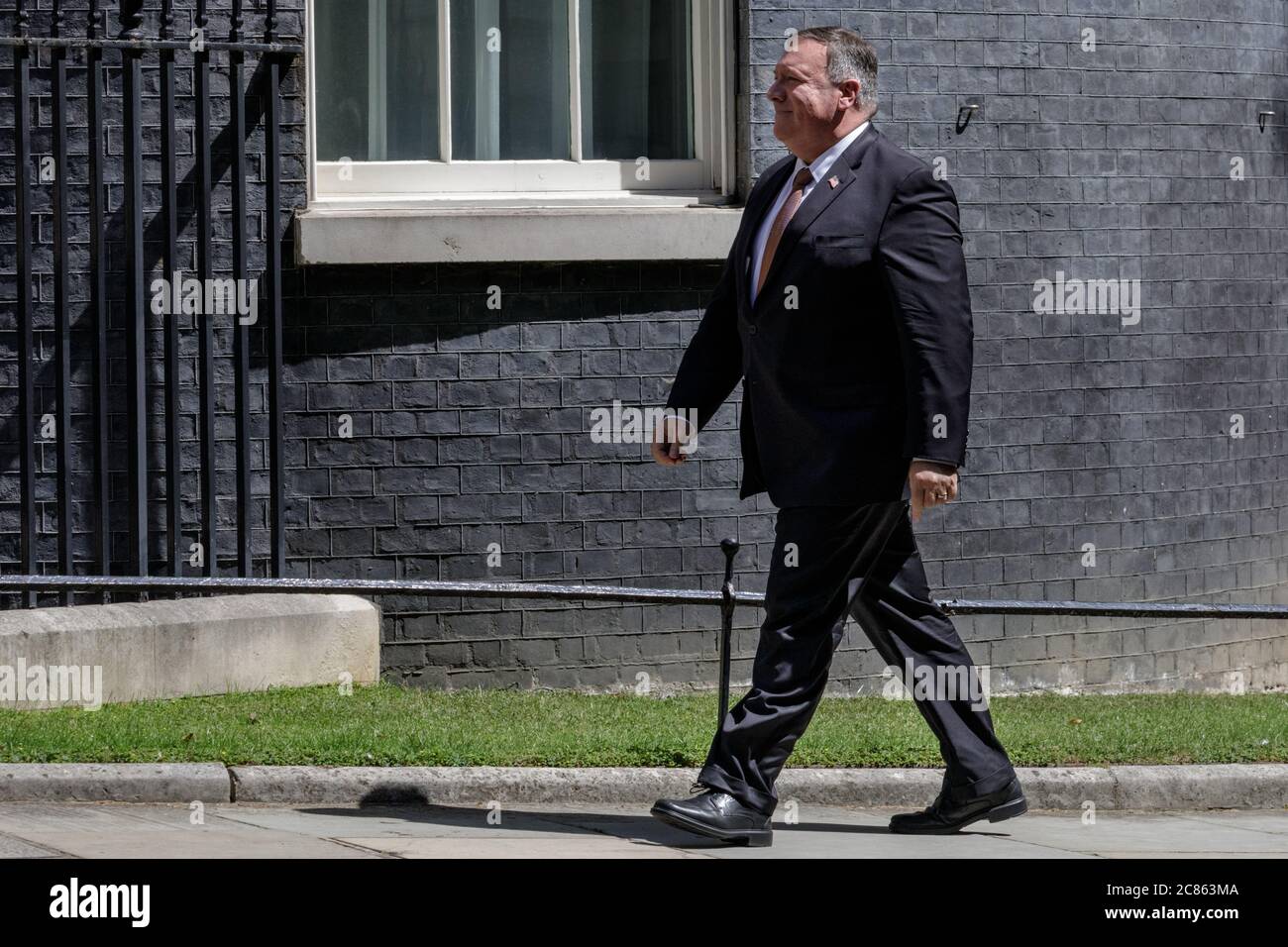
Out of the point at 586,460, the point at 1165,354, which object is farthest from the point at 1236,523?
the point at 586,460

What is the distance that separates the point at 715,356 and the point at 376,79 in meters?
3.61

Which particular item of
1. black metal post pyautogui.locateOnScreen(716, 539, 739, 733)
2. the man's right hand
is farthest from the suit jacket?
black metal post pyautogui.locateOnScreen(716, 539, 739, 733)

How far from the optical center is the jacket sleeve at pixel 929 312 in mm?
5207

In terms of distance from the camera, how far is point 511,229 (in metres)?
8.53

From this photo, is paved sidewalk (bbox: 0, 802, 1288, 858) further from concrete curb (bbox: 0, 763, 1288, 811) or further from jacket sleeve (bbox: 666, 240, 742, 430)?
jacket sleeve (bbox: 666, 240, 742, 430)

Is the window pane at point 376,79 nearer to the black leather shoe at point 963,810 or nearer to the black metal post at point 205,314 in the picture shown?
the black metal post at point 205,314

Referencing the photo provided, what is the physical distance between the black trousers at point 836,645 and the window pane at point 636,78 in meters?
3.87

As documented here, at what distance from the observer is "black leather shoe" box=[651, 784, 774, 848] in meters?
5.27

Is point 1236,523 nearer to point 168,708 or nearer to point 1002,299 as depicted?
point 1002,299

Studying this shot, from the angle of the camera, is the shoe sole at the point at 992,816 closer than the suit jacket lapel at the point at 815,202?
No

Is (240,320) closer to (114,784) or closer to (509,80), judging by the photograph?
(509,80)

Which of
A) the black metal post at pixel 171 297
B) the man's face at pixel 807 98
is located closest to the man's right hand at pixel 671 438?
the man's face at pixel 807 98

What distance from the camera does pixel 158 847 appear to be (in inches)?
206

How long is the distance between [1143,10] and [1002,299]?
169 centimetres
